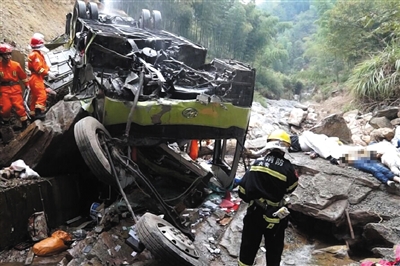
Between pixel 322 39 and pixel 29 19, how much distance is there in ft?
53.5

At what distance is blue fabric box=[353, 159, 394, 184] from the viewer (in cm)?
531

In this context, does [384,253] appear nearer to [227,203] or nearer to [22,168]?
[227,203]

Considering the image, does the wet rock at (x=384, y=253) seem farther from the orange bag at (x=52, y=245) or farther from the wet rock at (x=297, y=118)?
the wet rock at (x=297, y=118)

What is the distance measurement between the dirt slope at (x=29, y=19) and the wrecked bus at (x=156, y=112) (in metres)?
4.74

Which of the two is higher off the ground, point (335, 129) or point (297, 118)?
point (335, 129)

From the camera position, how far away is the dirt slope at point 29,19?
9898 millimetres

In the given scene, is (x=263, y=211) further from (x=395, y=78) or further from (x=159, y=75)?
(x=395, y=78)

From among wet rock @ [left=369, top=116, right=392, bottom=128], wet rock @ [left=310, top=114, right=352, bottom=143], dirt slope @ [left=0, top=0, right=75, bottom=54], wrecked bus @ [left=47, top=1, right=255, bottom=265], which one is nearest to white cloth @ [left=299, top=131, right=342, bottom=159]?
wet rock @ [left=310, top=114, right=352, bottom=143]

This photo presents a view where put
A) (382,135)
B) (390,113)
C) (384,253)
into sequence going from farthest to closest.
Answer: (390,113), (382,135), (384,253)

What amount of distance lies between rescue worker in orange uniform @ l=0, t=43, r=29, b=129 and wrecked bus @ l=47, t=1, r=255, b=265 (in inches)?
30.5

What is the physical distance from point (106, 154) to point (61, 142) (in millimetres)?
1163

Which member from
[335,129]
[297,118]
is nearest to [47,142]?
[335,129]

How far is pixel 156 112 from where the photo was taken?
14.2ft

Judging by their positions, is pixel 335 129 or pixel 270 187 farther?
pixel 335 129
